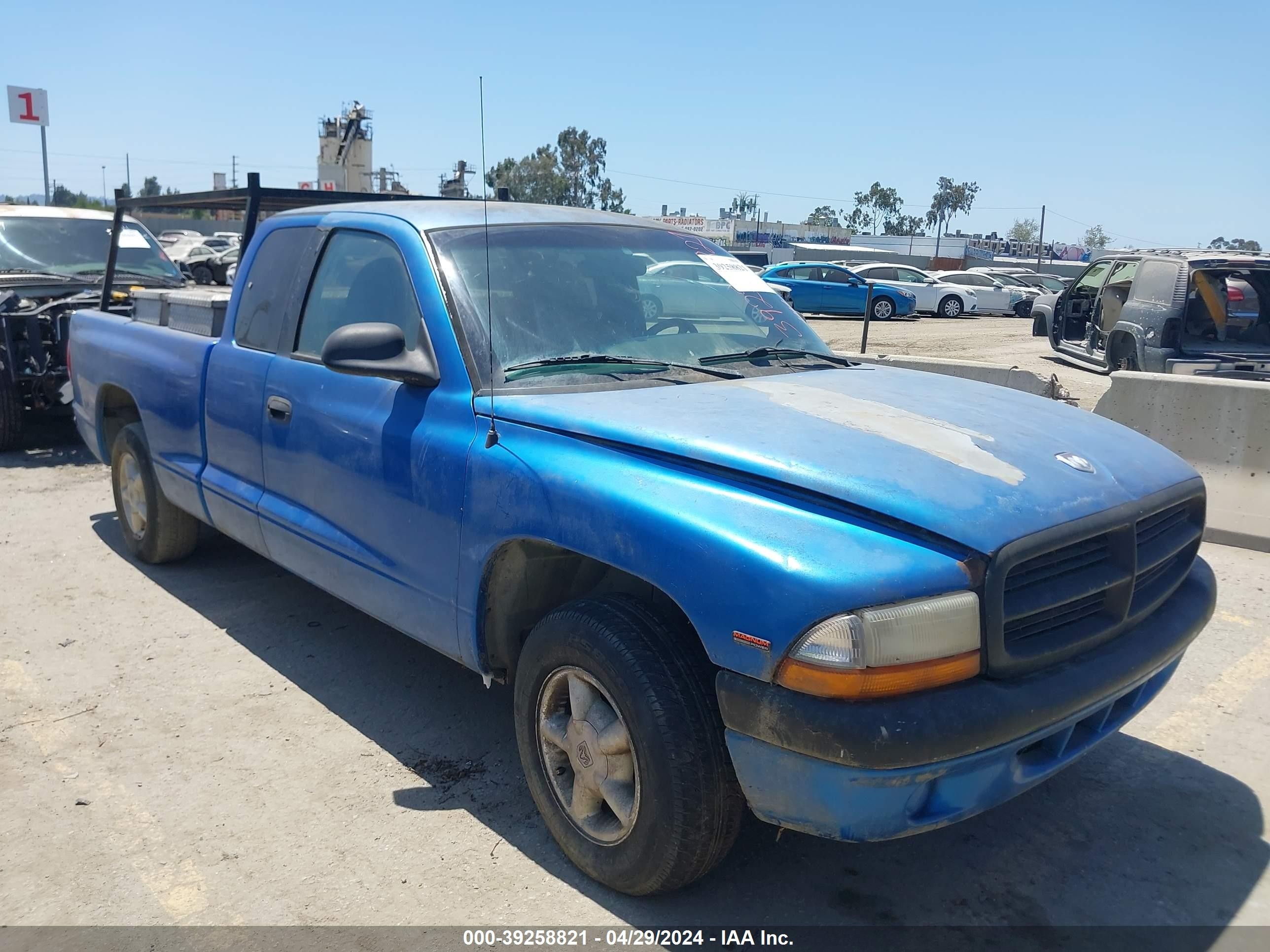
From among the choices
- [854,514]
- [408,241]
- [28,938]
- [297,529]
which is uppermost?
[408,241]

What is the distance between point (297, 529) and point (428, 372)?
1054 mm

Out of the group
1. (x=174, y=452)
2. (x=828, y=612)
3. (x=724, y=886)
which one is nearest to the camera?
(x=828, y=612)

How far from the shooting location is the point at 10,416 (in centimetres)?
825

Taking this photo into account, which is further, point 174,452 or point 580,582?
point 174,452

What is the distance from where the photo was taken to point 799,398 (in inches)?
121

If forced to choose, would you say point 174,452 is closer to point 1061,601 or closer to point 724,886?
point 724,886

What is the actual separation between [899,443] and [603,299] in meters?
1.35

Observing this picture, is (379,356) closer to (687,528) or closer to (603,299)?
(603,299)

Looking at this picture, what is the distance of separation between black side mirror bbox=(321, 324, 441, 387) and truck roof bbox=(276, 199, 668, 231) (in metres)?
0.56

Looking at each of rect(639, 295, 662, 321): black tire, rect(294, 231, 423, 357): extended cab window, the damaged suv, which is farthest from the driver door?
the damaged suv

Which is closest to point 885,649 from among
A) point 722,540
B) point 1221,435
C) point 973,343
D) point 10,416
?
point 722,540

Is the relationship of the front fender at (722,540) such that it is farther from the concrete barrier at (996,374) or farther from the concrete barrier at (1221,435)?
the concrete barrier at (996,374)

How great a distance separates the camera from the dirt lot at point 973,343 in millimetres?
14150

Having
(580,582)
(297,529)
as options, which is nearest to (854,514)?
(580,582)
